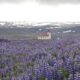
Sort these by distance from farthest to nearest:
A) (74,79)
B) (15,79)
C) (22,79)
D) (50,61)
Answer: (50,61) < (15,79) < (22,79) < (74,79)

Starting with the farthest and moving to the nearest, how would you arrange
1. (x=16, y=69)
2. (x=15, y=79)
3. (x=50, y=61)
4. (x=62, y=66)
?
(x=16, y=69), (x=50, y=61), (x=62, y=66), (x=15, y=79)

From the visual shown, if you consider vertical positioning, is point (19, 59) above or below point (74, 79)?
below

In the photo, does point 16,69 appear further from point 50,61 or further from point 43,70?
point 43,70

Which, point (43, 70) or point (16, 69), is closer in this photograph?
point (43, 70)

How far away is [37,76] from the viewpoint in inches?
610

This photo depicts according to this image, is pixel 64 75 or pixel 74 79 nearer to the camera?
pixel 74 79

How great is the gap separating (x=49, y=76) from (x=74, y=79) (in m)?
2.00

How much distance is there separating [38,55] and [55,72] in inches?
518

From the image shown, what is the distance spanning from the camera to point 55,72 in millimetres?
15602

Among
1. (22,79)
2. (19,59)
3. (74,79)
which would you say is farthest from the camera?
(19,59)

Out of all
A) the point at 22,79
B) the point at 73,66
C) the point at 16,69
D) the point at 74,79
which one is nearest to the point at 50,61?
the point at 16,69

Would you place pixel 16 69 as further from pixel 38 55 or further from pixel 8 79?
pixel 38 55

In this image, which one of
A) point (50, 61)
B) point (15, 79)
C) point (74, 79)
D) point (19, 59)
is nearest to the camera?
point (74, 79)

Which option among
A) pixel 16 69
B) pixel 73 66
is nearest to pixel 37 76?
pixel 73 66
